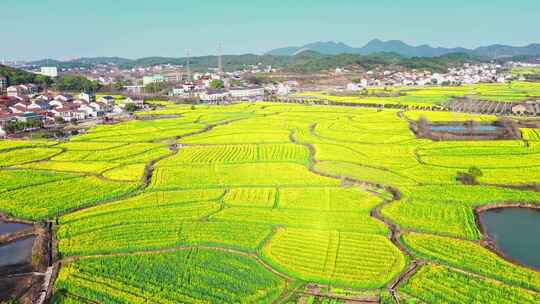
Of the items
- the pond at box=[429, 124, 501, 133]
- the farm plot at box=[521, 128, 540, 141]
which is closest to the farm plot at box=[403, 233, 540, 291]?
the farm plot at box=[521, 128, 540, 141]

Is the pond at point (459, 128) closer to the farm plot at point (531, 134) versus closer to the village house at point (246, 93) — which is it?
the farm plot at point (531, 134)

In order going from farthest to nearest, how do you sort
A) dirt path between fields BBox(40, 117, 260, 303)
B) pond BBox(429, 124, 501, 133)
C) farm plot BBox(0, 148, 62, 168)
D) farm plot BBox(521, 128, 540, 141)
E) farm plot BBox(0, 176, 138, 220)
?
1. pond BBox(429, 124, 501, 133)
2. farm plot BBox(521, 128, 540, 141)
3. farm plot BBox(0, 148, 62, 168)
4. farm plot BBox(0, 176, 138, 220)
5. dirt path between fields BBox(40, 117, 260, 303)

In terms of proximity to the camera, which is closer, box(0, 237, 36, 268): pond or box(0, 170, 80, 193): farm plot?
box(0, 237, 36, 268): pond

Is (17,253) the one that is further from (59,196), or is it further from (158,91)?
(158,91)

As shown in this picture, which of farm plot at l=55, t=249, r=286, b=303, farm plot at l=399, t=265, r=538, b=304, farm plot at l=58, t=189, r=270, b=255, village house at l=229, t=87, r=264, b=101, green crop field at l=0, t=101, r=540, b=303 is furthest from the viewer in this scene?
village house at l=229, t=87, r=264, b=101

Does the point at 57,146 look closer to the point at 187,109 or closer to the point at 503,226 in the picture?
the point at 187,109

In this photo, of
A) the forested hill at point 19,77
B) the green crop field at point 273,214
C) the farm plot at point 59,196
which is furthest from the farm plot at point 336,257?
the forested hill at point 19,77

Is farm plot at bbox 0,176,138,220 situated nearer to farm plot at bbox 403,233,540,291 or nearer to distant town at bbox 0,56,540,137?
farm plot at bbox 403,233,540,291
